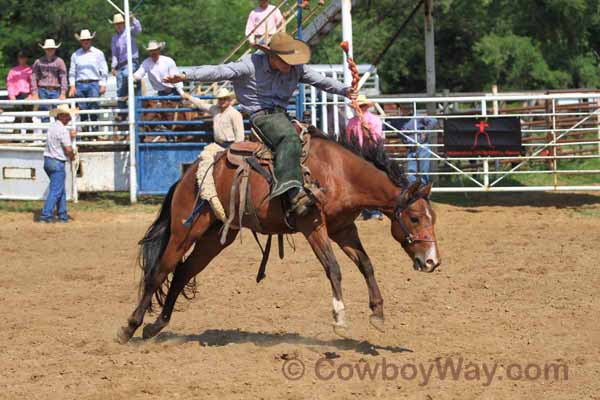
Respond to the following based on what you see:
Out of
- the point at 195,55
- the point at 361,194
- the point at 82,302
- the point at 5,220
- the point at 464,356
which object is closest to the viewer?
the point at 464,356

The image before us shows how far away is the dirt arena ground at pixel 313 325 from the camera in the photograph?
222 inches

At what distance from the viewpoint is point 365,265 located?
6672mm

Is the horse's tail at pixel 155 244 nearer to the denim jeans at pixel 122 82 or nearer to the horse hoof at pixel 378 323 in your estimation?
the horse hoof at pixel 378 323

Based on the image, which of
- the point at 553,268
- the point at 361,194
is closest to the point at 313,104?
the point at 553,268

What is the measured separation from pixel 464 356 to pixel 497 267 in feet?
10.9

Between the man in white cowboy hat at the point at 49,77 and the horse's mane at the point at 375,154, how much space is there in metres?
8.80

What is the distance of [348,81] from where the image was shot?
13.6m

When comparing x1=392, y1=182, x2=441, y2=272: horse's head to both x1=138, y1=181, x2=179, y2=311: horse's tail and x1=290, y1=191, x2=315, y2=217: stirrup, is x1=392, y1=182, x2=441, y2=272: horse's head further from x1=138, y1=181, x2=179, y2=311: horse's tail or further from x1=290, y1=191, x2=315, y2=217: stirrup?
x1=138, y1=181, x2=179, y2=311: horse's tail

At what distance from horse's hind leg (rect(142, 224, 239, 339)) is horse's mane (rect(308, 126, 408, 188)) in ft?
3.32

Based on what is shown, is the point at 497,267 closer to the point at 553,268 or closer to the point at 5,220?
the point at 553,268

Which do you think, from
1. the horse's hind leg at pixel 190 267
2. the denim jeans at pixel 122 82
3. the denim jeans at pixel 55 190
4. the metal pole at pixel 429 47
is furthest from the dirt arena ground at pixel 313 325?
the metal pole at pixel 429 47

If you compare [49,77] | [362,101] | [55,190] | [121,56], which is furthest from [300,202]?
[49,77]

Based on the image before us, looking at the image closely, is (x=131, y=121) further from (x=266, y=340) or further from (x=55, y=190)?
(x=266, y=340)

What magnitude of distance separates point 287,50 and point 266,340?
203 cm
